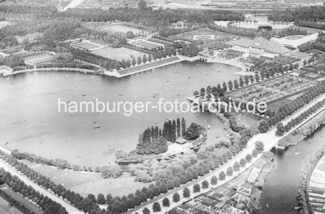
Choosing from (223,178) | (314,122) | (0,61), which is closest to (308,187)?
(223,178)

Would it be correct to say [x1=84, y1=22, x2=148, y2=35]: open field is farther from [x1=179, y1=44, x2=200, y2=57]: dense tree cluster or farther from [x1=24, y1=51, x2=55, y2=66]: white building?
[x1=24, y1=51, x2=55, y2=66]: white building

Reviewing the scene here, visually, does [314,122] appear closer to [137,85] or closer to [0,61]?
[137,85]

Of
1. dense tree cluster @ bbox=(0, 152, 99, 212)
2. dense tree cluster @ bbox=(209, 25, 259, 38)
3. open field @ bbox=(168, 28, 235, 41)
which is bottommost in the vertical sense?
dense tree cluster @ bbox=(0, 152, 99, 212)

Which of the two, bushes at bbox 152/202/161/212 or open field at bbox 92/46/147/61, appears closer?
bushes at bbox 152/202/161/212

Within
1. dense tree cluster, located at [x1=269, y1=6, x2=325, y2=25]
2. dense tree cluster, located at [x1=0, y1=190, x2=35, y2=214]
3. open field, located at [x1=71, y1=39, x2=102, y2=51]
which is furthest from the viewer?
dense tree cluster, located at [x1=269, y1=6, x2=325, y2=25]

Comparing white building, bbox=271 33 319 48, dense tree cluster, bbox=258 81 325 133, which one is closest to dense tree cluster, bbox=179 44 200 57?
white building, bbox=271 33 319 48
